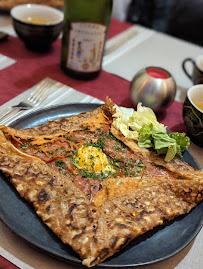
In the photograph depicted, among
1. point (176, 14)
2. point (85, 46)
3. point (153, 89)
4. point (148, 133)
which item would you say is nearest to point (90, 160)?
point (148, 133)

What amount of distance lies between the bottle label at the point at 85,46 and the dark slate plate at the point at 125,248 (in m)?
1.30

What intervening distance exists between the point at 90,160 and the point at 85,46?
1111 millimetres

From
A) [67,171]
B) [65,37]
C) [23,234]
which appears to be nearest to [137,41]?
[65,37]

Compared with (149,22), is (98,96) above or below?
above

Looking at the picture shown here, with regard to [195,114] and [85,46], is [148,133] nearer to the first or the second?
[195,114]

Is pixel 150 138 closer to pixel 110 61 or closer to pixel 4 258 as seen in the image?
pixel 4 258

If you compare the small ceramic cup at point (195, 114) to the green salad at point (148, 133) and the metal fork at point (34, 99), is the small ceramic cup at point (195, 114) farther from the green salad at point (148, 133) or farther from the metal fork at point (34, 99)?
the metal fork at point (34, 99)

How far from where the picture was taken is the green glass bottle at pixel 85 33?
228 cm

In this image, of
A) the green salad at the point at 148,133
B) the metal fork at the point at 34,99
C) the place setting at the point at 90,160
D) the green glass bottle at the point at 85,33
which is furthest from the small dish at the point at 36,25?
the green salad at the point at 148,133

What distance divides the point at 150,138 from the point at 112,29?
2044 mm

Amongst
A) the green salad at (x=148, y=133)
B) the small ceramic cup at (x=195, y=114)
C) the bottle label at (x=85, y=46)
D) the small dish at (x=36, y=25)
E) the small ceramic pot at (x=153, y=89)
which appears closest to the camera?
the green salad at (x=148, y=133)

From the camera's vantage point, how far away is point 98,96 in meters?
2.40

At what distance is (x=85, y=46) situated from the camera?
2336 millimetres

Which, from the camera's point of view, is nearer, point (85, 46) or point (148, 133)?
point (148, 133)
